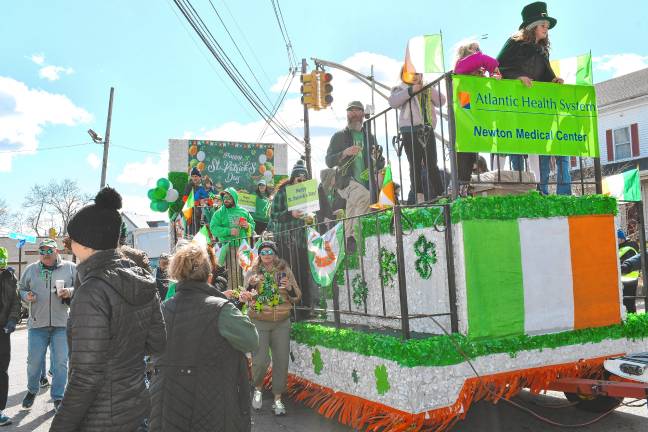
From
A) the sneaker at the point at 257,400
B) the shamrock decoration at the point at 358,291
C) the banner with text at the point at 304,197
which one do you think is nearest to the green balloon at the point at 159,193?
the banner with text at the point at 304,197

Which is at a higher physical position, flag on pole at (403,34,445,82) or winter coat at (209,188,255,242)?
flag on pole at (403,34,445,82)

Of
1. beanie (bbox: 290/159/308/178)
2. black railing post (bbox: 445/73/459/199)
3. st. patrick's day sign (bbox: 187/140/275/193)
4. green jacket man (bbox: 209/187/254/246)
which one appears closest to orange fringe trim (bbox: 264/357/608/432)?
black railing post (bbox: 445/73/459/199)

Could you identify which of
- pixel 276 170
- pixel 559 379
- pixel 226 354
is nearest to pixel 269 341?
pixel 226 354

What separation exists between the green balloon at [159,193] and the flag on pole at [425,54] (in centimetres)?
954

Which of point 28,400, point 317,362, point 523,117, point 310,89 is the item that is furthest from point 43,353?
point 310,89

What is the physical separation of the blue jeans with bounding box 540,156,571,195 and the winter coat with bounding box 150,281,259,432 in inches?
140

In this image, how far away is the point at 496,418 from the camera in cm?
543

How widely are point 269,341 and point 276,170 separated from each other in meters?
9.88

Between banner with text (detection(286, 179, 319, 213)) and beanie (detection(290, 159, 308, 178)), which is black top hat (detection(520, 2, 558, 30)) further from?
beanie (detection(290, 159, 308, 178))

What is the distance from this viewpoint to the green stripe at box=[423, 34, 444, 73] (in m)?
4.72

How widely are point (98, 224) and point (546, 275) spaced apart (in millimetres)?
3548

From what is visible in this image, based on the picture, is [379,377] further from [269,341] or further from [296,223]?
[296,223]

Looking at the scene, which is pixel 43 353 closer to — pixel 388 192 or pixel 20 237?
pixel 388 192

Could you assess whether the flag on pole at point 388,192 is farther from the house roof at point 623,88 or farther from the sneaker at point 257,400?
the house roof at point 623,88
